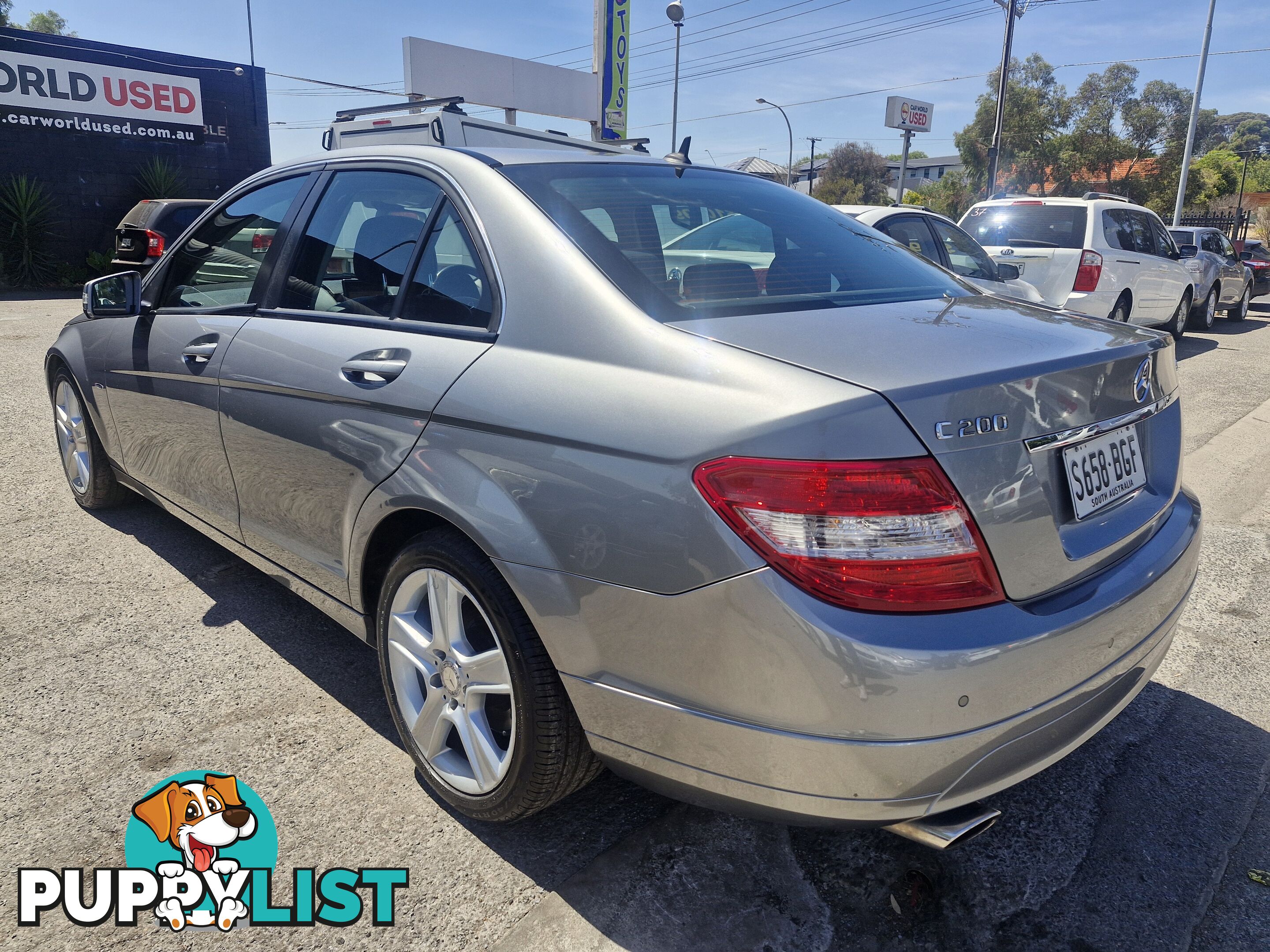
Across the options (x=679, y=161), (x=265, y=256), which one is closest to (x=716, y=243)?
(x=679, y=161)

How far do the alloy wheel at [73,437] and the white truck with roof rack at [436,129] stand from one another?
→ 9.90ft

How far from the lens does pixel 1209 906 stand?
1.99 m

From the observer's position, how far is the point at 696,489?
1.59 metres

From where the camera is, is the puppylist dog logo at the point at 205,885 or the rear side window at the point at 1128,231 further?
the rear side window at the point at 1128,231

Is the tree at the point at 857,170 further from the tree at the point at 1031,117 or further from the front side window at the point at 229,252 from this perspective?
the front side window at the point at 229,252

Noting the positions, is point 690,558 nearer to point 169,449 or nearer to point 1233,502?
point 169,449

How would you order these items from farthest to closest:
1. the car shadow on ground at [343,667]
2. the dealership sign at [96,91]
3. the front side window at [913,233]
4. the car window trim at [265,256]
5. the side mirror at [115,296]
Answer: the dealership sign at [96,91] → the front side window at [913,233] → the side mirror at [115,296] → the car window trim at [265,256] → the car shadow on ground at [343,667]

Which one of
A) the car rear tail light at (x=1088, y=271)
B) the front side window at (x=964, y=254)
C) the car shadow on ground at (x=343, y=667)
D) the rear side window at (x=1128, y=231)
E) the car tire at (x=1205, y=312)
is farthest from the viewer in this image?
the car tire at (x=1205, y=312)

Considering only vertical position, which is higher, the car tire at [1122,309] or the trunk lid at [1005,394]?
the trunk lid at [1005,394]

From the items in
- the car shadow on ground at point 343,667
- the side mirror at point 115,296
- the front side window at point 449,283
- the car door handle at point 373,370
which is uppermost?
the front side window at point 449,283

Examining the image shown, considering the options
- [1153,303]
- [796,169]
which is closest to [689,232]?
[1153,303]

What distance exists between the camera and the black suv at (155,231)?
1234 cm

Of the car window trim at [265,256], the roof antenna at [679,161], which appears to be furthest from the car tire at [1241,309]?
the car window trim at [265,256]

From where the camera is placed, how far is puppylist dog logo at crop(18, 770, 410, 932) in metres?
1.97
